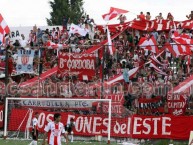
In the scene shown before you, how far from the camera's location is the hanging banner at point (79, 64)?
1144 inches

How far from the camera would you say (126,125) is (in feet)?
93.2

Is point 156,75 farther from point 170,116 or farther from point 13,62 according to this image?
point 13,62

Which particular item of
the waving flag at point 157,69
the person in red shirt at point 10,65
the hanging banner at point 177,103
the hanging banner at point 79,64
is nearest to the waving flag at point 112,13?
the hanging banner at point 79,64

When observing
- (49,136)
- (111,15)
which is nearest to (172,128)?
(111,15)

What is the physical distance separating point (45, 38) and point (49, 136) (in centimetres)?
1756

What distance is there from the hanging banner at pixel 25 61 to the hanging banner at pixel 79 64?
1.28 metres

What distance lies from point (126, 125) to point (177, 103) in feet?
7.98

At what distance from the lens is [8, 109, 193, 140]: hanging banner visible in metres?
27.6

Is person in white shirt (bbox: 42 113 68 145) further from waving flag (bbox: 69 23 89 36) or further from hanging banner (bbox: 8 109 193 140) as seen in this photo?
waving flag (bbox: 69 23 89 36)

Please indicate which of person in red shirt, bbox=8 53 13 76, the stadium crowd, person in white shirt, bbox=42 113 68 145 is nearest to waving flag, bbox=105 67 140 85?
the stadium crowd

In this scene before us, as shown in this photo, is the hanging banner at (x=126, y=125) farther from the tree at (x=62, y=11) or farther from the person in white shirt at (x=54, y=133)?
the tree at (x=62, y=11)

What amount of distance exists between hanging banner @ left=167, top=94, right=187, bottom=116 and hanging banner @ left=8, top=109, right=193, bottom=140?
0.29 m

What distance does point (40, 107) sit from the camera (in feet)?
98.3

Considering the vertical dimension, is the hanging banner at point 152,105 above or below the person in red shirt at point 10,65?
below
